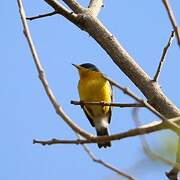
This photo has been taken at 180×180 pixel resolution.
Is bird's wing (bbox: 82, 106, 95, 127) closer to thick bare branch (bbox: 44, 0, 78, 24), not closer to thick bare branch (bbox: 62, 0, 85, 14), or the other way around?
thick bare branch (bbox: 62, 0, 85, 14)

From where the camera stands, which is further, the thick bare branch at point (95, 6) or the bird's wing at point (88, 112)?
the bird's wing at point (88, 112)

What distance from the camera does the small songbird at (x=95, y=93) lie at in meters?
6.32

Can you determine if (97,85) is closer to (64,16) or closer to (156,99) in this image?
(64,16)

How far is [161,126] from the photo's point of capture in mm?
1553

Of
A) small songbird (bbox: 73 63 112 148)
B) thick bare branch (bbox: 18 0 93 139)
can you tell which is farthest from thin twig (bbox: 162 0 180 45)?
small songbird (bbox: 73 63 112 148)

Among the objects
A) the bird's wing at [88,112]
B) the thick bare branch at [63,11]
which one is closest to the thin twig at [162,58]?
the thick bare branch at [63,11]

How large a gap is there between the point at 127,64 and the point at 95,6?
0.90 metres

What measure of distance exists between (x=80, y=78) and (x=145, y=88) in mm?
3506

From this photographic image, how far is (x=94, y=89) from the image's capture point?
6.33 meters

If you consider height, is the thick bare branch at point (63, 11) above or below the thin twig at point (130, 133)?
above

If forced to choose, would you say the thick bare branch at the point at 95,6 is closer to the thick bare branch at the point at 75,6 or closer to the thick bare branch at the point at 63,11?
the thick bare branch at the point at 75,6

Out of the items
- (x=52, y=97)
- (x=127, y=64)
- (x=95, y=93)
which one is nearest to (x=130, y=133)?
(x=52, y=97)

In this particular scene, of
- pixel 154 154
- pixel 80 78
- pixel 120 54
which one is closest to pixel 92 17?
pixel 120 54

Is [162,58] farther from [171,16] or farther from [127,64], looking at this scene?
[171,16]
